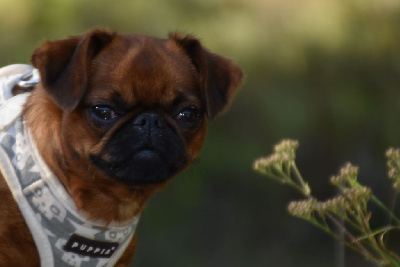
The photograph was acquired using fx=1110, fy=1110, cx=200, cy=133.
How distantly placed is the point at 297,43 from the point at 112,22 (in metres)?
1.35

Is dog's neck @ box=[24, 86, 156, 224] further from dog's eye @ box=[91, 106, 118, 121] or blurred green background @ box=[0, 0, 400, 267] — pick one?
blurred green background @ box=[0, 0, 400, 267]

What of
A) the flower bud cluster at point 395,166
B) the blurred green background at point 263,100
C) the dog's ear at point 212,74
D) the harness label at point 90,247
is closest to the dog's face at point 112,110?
the dog's ear at point 212,74

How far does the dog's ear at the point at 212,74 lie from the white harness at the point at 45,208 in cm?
74

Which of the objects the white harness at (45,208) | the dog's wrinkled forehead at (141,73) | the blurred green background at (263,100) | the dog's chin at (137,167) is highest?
the dog's wrinkled forehead at (141,73)

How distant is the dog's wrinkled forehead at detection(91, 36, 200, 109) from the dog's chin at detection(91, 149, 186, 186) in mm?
230

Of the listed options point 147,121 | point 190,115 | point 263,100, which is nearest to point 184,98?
point 190,115

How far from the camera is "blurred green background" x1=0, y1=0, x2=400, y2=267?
7953 mm

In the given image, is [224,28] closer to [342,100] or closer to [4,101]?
[342,100]

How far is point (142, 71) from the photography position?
4.73 metres

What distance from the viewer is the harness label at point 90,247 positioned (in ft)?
15.8

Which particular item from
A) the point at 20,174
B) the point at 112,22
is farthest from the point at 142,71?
the point at 112,22

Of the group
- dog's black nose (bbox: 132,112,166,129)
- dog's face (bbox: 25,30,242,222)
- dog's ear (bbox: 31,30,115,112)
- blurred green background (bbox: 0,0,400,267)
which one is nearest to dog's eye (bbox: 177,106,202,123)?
dog's face (bbox: 25,30,242,222)

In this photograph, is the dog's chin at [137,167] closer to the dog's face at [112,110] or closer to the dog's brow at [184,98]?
the dog's face at [112,110]

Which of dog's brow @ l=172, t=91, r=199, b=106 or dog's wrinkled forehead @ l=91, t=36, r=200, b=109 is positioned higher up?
dog's wrinkled forehead @ l=91, t=36, r=200, b=109
